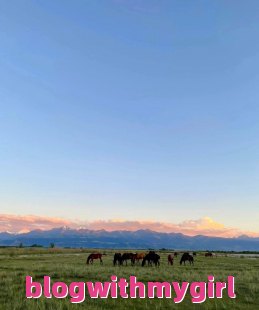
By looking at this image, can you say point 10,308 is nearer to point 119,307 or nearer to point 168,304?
point 119,307

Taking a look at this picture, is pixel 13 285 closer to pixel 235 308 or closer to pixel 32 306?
pixel 32 306

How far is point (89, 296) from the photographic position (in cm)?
1983

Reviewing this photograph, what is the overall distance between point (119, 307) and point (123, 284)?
5.74 m

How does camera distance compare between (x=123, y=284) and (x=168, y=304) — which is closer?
(x=168, y=304)

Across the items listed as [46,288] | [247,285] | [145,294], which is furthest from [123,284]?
[247,285]

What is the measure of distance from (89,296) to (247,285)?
10.7 m

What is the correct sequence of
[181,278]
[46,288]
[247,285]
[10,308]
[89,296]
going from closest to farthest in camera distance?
[10,308], [89,296], [46,288], [247,285], [181,278]

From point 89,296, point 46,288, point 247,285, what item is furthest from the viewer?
point 247,285

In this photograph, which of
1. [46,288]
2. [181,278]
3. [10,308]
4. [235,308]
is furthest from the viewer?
[181,278]

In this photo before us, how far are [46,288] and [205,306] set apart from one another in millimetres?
9404

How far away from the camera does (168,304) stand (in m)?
18.3

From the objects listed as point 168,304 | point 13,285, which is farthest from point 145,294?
point 13,285

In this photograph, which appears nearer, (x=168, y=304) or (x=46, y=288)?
(x=168, y=304)

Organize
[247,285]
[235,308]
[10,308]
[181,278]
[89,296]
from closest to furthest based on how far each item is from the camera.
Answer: [10,308]
[235,308]
[89,296]
[247,285]
[181,278]
